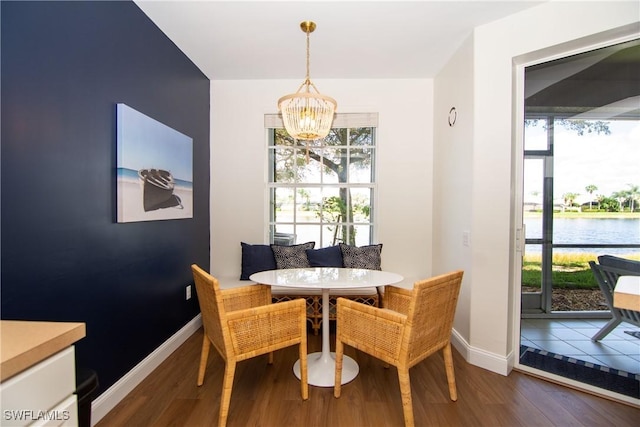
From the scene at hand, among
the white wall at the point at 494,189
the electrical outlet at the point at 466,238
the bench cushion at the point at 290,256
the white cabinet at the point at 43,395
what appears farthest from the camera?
the bench cushion at the point at 290,256

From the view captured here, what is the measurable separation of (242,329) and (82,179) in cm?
119

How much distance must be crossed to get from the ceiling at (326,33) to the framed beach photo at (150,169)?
806 mm

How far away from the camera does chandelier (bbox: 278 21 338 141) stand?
1926mm

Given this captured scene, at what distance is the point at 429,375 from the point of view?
6.75 feet

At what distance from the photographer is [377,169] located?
3.15 meters

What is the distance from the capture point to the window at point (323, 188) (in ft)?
10.7

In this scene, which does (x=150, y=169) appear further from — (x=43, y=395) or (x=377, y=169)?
(x=377, y=169)

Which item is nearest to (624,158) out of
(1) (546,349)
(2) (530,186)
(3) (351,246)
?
(2) (530,186)

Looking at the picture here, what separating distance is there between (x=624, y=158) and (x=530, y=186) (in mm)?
505

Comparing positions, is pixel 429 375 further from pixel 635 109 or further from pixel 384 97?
pixel 384 97

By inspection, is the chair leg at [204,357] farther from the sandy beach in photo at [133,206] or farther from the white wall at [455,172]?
the white wall at [455,172]

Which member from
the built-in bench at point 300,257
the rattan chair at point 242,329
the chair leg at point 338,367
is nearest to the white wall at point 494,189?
the built-in bench at point 300,257

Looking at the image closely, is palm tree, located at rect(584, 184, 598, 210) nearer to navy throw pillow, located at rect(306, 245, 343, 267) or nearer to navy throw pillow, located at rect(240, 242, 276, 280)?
navy throw pillow, located at rect(306, 245, 343, 267)

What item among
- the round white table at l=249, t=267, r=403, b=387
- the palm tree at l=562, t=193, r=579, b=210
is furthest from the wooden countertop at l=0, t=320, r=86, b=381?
the palm tree at l=562, t=193, r=579, b=210
